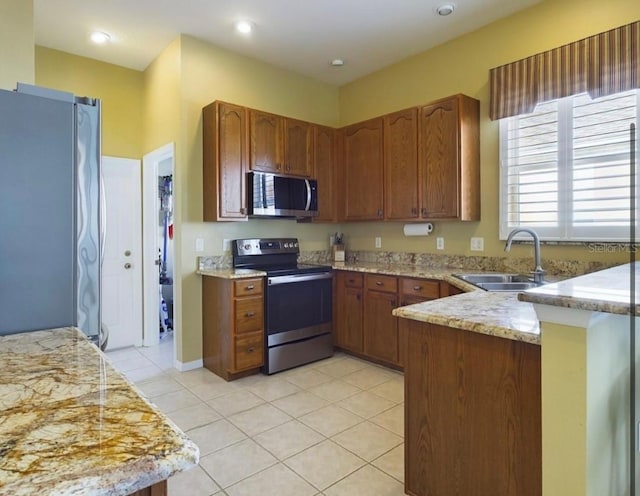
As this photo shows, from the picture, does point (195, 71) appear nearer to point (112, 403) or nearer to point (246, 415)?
point (246, 415)

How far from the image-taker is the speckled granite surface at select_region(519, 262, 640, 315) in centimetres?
105

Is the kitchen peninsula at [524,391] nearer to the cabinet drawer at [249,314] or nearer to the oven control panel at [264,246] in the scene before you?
the cabinet drawer at [249,314]

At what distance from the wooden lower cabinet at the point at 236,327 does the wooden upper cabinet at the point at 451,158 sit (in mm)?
1745

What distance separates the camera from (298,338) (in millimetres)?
3555

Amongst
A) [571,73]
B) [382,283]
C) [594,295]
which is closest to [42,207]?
[594,295]

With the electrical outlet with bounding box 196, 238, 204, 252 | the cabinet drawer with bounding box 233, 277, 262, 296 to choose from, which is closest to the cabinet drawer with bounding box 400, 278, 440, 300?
the cabinet drawer with bounding box 233, 277, 262, 296

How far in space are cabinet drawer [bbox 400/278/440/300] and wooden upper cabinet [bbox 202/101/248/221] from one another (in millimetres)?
1599

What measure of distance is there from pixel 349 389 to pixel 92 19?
3764mm

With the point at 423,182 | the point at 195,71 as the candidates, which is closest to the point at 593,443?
the point at 423,182

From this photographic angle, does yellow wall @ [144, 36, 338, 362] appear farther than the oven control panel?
No

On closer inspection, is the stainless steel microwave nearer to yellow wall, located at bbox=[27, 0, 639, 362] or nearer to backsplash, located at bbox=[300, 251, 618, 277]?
yellow wall, located at bbox=[27, 0, 639, 362]

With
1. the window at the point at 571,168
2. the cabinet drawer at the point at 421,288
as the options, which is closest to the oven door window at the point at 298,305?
the cabinet drawer at the point at 421,288

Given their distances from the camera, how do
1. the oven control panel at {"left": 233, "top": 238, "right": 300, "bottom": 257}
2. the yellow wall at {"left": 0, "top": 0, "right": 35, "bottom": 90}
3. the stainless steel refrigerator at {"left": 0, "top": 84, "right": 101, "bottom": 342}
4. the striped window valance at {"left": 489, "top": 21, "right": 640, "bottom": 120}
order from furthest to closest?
the oven control panel at {"left": 233, "top": 238, "right": 300, "bottom": 257}
the striped window valance at {"left": 489, "top": 21, "right": 640, "bottom": 120}
the yellow wall at {"left": 0, "top": 0, "right": 35, "bottom": 90}
the stainless steel refrigerator at {"left": 0, "top": 84, "right": 101, "bottom": 342}

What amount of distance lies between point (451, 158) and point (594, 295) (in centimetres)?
234
